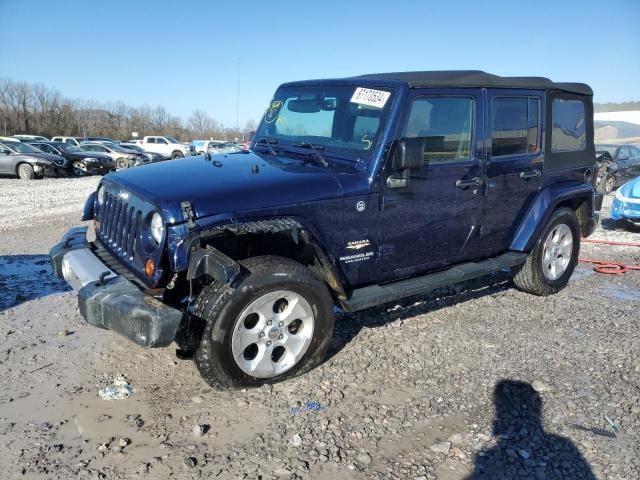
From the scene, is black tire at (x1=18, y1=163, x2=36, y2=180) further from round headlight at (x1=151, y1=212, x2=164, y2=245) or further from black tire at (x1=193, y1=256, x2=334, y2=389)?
black tire at (x1=193, y1=256, x2=334, y2=389)

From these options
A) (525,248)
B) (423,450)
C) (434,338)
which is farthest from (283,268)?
(525,248)

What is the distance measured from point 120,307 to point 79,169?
1911cm

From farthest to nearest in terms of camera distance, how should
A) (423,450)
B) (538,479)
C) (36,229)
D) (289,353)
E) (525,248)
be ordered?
(36,229) < (525,248) < (289,353) < (423,450) < (538,479)

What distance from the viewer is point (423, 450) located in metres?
2.87

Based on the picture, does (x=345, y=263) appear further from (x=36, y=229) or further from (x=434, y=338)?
(x=36, y=229)

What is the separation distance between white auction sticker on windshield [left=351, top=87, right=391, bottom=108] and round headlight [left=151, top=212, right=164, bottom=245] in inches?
72.0

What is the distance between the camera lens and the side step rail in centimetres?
379

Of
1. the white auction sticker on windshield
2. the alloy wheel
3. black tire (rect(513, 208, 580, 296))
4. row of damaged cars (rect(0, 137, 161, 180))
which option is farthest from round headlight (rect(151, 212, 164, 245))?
row of damaged cars (rect(0, 137, 161, 180))

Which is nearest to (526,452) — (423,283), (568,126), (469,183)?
(423,283)

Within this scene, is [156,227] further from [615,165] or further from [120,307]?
[615,165]

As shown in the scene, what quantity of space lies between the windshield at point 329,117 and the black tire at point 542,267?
2.36 meters

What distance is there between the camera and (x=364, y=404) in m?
3.32

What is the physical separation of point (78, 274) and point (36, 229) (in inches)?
234

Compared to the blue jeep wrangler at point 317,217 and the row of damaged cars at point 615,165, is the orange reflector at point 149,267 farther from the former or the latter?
the row of damaged cars at point 615,165
